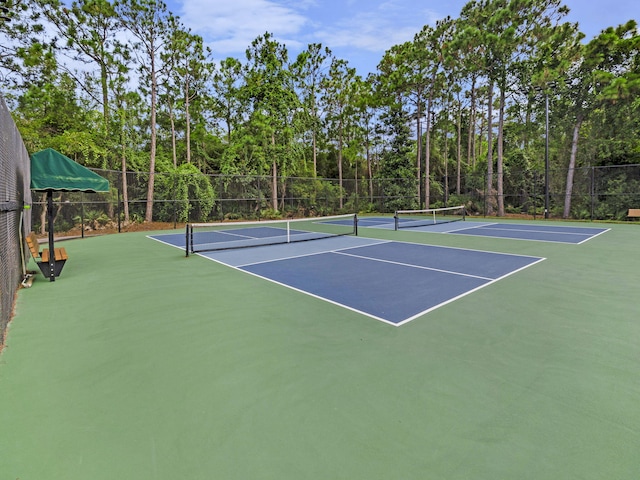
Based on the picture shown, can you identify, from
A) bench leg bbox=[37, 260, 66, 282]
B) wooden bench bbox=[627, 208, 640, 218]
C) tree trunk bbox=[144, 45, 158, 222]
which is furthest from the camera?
tree trunk bbox=[144, 45, 158, 222]

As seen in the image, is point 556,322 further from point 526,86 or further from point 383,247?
point 526,86

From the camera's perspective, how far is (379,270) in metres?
6.43

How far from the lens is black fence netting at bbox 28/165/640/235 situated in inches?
627

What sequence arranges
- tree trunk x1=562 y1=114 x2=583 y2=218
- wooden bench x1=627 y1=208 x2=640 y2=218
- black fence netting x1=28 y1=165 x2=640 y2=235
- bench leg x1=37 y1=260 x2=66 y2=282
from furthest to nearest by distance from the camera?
tree trunk x1=562 y1=114 x2=583 y2=218, wooden bench x1=627 y1=208 x2=640 y2=218, black fence netting x1=28 y1=165 x2=640 y2=235, bench leg x1=37 y1=260 x2=66 y2=282

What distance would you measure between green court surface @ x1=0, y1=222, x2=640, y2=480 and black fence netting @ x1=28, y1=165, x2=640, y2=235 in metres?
11.9

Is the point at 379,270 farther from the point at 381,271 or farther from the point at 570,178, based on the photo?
the point at 570,178

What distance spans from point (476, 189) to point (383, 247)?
59.4ft

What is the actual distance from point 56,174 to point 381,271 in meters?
5.82

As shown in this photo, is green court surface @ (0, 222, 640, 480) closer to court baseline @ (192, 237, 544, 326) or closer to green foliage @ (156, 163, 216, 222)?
court baseline @ (192, 237, 544, 326)

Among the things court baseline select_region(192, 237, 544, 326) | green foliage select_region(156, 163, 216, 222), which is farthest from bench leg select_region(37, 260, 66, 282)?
green foliage select_region(156, 163, 216, 222)

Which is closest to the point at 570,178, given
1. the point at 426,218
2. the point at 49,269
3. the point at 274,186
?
the point at 426,218

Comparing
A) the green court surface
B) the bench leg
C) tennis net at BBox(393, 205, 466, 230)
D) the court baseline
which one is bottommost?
the green court surface

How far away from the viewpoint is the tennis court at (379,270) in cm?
456

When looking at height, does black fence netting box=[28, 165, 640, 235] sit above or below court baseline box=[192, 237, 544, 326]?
above
